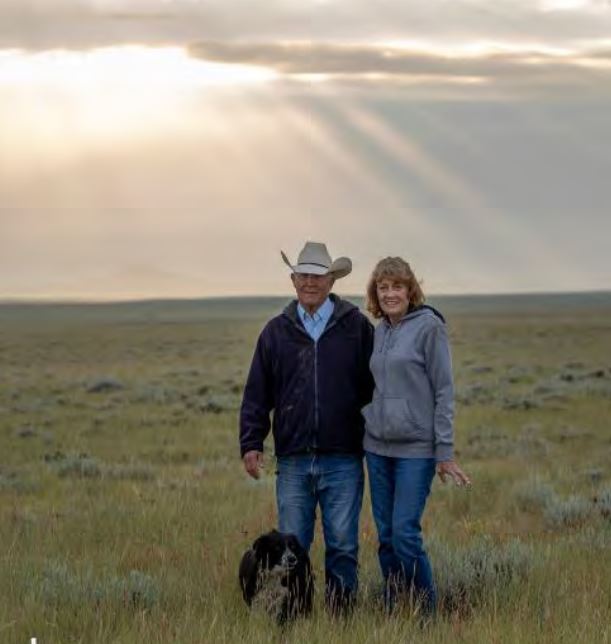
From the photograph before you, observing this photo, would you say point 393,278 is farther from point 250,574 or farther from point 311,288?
point 250,574

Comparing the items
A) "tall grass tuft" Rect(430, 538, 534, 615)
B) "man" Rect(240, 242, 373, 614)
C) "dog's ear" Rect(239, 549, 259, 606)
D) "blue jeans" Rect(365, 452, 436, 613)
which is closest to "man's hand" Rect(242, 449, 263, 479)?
"man" Rect(240, 242, 373, 614)

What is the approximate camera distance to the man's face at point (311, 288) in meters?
6.84

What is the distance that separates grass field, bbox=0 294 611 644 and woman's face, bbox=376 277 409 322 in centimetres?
164

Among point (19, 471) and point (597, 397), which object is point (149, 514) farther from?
point (597, 397)

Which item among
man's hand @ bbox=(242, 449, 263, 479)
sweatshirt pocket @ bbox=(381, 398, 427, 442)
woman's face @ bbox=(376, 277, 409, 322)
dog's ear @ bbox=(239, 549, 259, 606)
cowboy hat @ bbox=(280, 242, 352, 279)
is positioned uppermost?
cowboy hat @ bbox=(280, 242, 352, 279)

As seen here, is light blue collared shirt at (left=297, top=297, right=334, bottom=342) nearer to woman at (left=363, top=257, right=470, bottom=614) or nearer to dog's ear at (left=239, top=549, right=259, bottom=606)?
woman at (left=363, top=257, right=470, bottom=614)

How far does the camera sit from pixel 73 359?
4731 cm

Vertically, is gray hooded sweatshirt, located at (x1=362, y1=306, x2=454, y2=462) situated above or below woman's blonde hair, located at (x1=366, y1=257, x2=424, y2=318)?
below

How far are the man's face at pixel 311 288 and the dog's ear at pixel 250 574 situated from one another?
1.42m

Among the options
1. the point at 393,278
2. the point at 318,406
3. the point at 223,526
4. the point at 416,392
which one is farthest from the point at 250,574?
the point at 223,526

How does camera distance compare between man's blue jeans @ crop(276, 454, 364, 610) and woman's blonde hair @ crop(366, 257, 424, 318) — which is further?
man's blue jeans @ crop(276, 454, 364, 610)

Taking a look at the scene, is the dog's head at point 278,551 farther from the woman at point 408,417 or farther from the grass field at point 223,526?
the woman at point 408,417

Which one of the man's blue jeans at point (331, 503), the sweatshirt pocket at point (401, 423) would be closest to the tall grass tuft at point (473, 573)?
the man's blue jeans at point (331, 503)

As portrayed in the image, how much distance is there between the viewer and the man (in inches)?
271
